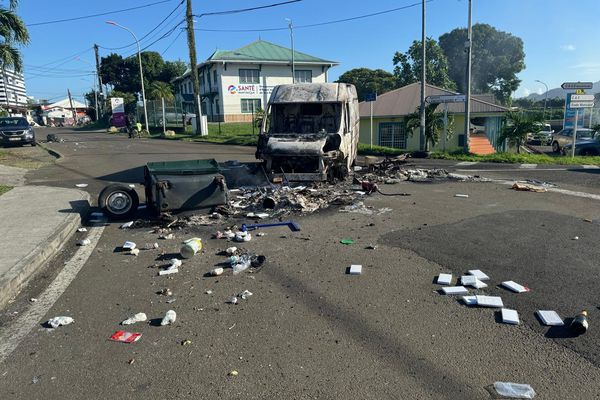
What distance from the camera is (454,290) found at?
4555 mm

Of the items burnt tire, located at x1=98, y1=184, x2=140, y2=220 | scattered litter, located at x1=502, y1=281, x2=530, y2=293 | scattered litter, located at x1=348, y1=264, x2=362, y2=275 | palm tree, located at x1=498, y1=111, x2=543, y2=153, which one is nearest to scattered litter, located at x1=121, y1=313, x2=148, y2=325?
scattered litter, located at x1=348, y1=264, x2=362, y2=275

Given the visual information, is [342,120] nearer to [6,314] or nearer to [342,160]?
[342,160]

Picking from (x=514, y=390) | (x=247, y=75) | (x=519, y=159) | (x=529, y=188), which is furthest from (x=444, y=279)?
(x=247, y=75)

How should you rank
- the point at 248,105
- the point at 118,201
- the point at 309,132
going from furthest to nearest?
the point at 248,105 < the point at 309,132 < the point at 118,201

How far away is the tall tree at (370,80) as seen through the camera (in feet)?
222

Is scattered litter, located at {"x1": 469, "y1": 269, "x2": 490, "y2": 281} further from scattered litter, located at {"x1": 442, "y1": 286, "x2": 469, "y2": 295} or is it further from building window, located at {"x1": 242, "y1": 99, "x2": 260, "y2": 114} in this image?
building window, located at {"x1": 242, "y1": 99, "x2": 260, "y2": 114}

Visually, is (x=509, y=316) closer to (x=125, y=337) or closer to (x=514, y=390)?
(x=514, y=390)

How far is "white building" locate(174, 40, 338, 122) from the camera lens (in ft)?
159

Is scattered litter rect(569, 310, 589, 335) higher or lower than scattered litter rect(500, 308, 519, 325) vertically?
higher

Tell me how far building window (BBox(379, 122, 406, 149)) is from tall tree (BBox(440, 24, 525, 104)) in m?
40.4

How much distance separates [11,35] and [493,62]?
66.5 m

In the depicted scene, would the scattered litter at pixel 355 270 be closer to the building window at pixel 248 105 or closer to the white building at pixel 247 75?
the white building at pixel 247 75

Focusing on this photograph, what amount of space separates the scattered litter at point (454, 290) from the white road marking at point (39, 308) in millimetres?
3953

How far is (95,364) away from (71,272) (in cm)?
246
